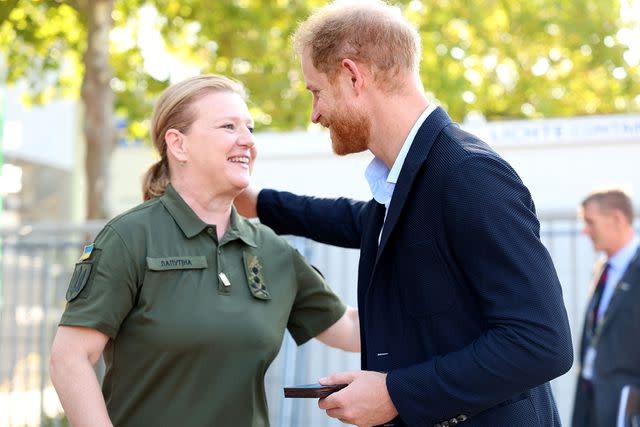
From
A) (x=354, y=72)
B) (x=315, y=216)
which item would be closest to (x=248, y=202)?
(x=315, y=216)

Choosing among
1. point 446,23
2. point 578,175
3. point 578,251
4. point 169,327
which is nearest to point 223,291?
point 169,327

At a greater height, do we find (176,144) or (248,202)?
(176,144)

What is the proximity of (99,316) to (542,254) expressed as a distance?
1.32 metres

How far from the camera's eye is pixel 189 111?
128 inches

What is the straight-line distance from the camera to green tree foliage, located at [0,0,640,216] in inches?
505

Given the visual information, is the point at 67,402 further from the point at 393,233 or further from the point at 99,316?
the point at 393,233

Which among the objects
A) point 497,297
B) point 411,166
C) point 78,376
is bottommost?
point 78,376

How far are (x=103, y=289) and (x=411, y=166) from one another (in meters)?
1.04

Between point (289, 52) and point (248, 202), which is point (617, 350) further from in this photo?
point (289, 52)

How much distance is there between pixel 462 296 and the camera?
242 cm

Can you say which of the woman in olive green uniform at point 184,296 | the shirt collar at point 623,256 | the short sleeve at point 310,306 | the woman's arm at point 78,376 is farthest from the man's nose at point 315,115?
the shirt collar at point 623,256

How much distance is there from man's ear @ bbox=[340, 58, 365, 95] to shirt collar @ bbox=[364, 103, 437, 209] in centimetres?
19

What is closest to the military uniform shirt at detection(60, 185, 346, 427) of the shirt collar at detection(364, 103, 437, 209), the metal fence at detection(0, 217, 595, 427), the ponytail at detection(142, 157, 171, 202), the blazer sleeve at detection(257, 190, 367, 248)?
the ponytail at detection(142, 157, 171, 202)

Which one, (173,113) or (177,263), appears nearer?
(177,263)
